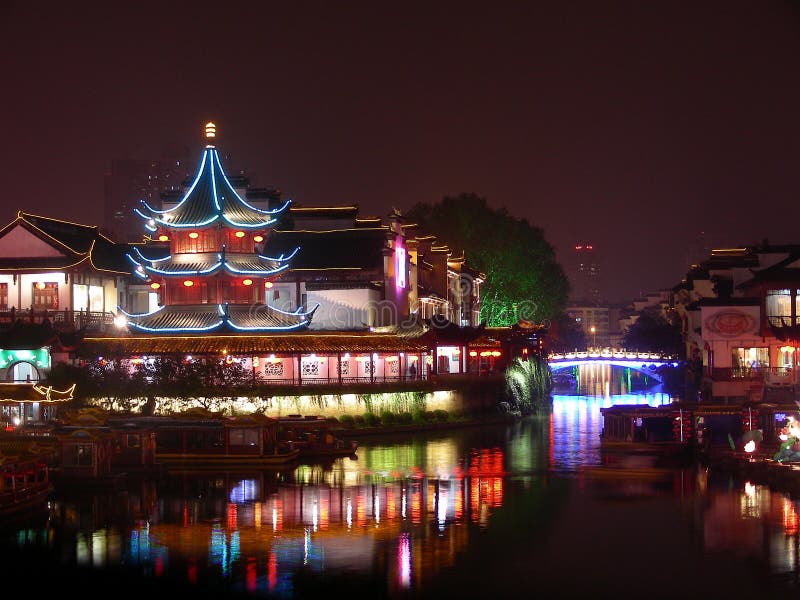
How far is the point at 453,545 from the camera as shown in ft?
105

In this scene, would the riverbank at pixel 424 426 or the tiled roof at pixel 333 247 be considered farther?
the tiled roof at pixel 333 247

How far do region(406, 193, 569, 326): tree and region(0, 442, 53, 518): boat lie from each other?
217 feet

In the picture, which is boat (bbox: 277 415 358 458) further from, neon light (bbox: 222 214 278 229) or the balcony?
the balcony

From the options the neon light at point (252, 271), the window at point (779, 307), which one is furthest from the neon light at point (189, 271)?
the window at point (779, 307)

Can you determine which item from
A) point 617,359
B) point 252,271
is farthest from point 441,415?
point 617,359

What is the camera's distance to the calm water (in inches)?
1115

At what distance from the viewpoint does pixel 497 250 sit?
102m

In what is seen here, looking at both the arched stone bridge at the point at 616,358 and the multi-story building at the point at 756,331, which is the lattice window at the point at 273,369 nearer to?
the multi-story building at the point at 756,331

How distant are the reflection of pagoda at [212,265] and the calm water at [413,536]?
18629 mm

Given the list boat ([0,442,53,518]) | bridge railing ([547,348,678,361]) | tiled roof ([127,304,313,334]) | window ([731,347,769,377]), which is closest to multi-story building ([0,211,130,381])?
tiled roof ([127,304,313,334])

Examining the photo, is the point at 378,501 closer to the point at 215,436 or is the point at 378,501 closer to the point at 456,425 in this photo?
the point at 215,436

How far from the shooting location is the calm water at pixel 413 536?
2831 centimetres

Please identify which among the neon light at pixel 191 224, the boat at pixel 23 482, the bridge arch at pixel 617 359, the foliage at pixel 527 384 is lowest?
the boat at pixel 23 482

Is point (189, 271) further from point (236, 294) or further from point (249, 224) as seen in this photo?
point (249, 224)
